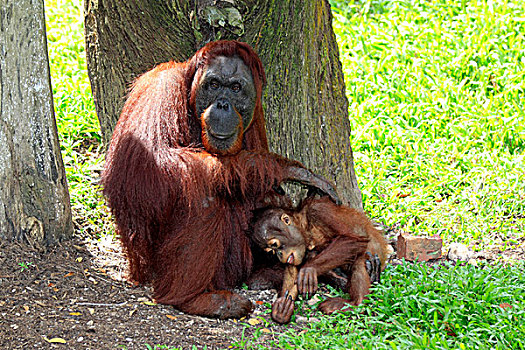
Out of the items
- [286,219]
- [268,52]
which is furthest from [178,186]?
[268,52]

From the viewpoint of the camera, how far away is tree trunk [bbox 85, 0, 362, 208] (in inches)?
156

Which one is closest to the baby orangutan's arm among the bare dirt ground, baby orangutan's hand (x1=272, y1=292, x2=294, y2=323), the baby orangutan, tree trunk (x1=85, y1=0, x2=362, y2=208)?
the baby orangutan

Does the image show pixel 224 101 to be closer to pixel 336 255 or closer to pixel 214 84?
pixel 214 84

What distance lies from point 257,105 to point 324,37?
87cm

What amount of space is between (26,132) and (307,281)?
5.58ft

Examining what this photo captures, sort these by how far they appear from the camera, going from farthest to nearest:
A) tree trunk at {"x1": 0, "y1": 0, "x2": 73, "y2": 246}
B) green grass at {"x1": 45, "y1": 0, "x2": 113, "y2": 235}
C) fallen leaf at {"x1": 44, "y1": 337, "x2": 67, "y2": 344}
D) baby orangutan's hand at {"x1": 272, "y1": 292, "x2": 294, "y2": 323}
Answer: green grass at {"x1": 45, "y1": 0, "x2": 113, "y2": 235}, tree trunk at {"x1": 0, "y1": 0, "x2": 73, "y2": 246}, baby orangutan's hand at {"x1": 272, "y1": 292, "x2": 294, "y2": 323}, fallen leaf at {"x1": 44, "y1": 337, "x2": 67, "y2": 344}

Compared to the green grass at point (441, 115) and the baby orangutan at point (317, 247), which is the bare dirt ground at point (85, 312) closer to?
the baby orangutan at point (317, 247)

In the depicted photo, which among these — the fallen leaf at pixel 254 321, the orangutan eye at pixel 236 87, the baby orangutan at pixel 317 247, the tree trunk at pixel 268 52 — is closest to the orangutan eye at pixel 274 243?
the baby orangutan at pixel 317 247

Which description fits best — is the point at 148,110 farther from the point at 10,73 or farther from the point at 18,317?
the point at 18,317

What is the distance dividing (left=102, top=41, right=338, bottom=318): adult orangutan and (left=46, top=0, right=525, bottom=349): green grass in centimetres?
45

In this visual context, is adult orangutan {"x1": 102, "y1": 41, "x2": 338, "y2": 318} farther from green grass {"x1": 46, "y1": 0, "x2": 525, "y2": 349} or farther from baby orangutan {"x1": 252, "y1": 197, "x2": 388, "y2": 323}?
green grass {"x1": 46, "y1": 0, "x2": 525, "y2": 349}

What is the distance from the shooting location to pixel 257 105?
367cm

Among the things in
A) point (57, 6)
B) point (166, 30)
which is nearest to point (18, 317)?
point (166, 30)

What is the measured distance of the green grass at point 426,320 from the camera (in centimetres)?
294
